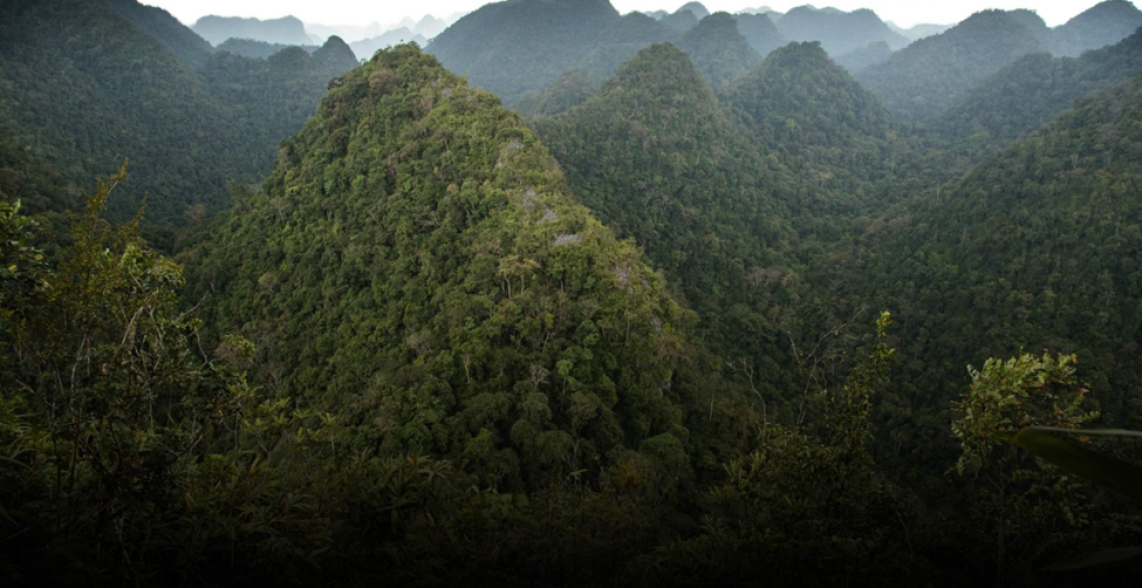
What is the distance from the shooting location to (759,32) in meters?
150

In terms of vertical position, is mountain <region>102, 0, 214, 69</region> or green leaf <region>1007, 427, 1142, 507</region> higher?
mountain <region>102, 0, 214, 69</region>

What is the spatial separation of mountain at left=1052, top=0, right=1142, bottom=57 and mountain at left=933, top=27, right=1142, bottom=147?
79.8 m

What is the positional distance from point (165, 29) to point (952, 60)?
6000 inches

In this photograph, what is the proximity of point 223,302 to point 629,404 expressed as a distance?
71.3 feet

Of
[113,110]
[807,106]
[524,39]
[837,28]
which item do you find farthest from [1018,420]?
[837,28]

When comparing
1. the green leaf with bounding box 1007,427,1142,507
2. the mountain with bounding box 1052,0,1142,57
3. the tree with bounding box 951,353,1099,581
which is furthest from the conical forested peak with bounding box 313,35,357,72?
the mountain with bounding box 1052,0,1142,57

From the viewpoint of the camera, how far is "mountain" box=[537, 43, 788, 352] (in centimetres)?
3722

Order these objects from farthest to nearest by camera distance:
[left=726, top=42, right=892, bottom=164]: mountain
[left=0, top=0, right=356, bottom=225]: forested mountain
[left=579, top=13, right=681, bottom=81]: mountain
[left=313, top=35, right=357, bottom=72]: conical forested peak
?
[left=579, top=13, right=681, bottom=81]: mountain
[left=313, top=35, right=357, bottom=72]: conical forested peak
[left=726, top=42, right=892, bottom=164]: mountain
[left=0, top=0, right=356, bottom=225]: forested mountain

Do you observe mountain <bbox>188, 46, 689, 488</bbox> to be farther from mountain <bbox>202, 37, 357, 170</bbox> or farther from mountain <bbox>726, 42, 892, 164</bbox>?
mountain <bbox>726, 42, 892, 164</bbox>

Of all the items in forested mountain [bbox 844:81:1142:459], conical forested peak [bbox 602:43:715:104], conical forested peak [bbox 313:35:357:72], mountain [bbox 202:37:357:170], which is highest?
conical forested peak [bbox 313:35:357:72]

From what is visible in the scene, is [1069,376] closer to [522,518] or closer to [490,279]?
[522,518]

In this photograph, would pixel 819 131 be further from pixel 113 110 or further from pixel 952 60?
pixel 113 110

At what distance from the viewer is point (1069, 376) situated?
4.44 m

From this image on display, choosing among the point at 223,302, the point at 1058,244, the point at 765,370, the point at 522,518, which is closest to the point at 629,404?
the point at 522,518
